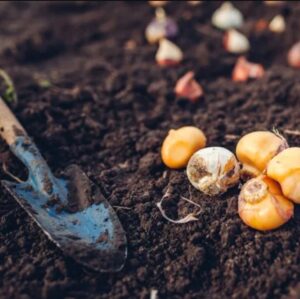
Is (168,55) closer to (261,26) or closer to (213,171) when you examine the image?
(261,26)

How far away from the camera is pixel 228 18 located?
11.9ft

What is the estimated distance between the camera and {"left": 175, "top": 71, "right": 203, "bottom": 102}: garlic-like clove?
3.08m

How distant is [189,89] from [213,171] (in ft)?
3.55

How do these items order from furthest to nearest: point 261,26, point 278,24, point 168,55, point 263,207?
point 261,26, point 278,24, point 168,55, point 263,207

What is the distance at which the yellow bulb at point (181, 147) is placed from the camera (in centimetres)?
230

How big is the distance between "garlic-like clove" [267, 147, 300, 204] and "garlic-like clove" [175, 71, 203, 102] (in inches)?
43.8

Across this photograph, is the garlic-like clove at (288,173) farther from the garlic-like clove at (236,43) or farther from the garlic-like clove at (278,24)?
the garlic-like clove at (278,24)

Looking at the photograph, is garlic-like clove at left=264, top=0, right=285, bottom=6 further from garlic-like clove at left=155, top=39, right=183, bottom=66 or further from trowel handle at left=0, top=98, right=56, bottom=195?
trowel handle at left=0, top=98, right=56, bottom=195

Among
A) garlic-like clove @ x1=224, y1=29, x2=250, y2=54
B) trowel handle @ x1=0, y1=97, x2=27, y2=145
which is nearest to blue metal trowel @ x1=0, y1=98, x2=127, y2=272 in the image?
trowel handle @ x1=0, y1=97, x2=27, y2=145

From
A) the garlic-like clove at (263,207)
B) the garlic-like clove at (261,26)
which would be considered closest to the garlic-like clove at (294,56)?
the garlic-like clove at (261,26)

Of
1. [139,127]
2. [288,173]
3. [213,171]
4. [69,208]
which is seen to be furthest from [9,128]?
[288,173]

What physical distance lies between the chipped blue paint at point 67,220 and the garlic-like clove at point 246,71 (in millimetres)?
1472

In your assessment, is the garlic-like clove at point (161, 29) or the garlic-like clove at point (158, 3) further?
the garlic-like clove at point (158, 3)

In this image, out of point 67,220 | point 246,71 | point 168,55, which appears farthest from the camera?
point 168,55
